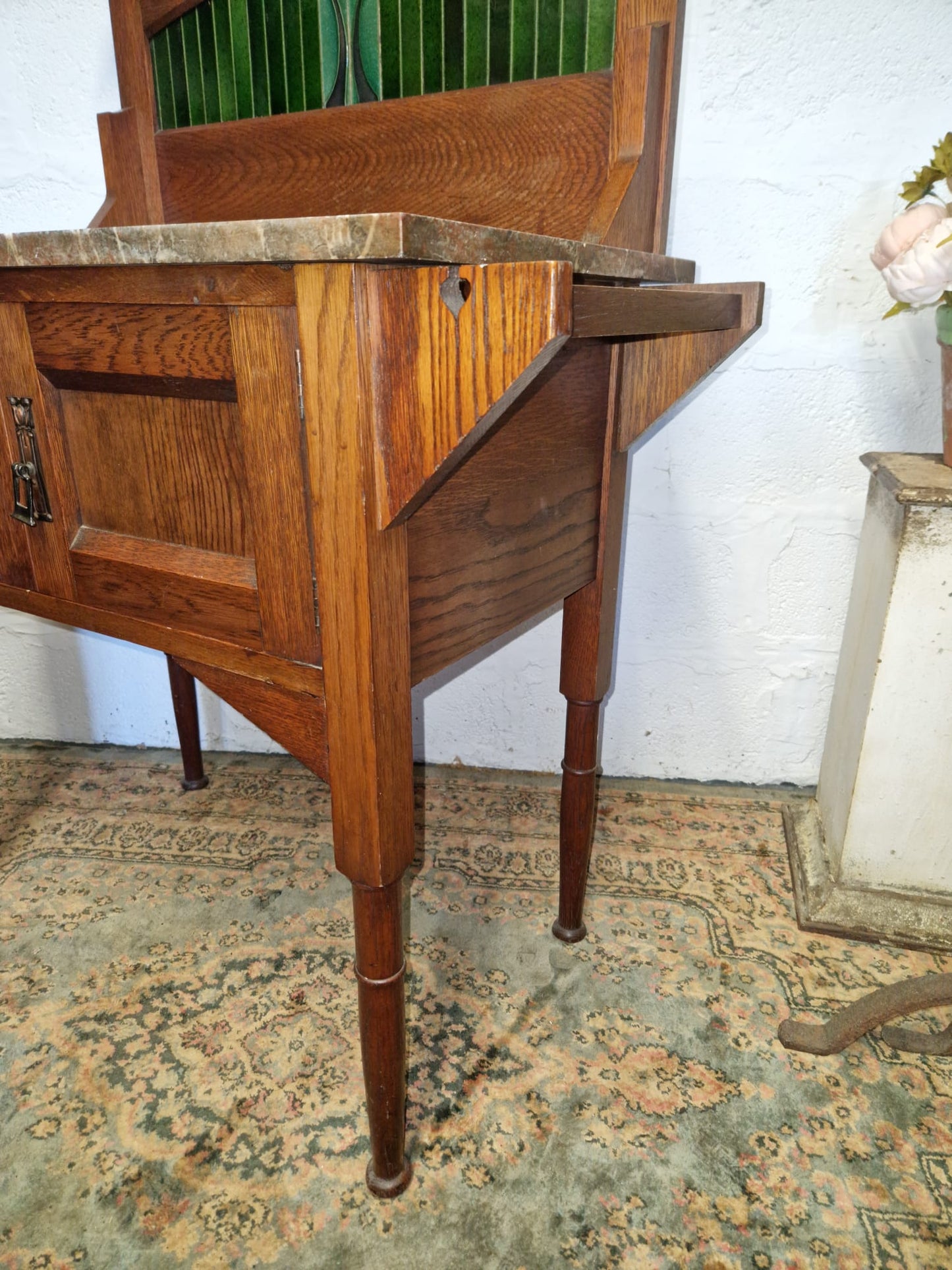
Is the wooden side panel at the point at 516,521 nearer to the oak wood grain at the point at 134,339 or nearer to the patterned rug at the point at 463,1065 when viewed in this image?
the oak wood grain at the point at 134,339

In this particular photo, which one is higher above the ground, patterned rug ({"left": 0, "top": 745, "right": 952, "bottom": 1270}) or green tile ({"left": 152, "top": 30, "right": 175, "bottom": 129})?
green tile ({"left": 152, "top": 30, "right": 175, "bottom": 129})

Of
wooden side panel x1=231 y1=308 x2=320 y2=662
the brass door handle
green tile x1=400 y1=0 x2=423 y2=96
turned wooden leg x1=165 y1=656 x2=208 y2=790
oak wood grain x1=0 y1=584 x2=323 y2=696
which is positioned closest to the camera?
wooden side panel x1=231 y1=308 x2=320 y2=662

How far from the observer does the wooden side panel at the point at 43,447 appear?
0.87 meters

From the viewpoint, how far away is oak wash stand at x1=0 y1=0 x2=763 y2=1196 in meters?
0.64

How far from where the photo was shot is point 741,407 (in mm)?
1456

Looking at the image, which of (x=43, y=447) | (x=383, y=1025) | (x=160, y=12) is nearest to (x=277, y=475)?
(x=43, y=447)

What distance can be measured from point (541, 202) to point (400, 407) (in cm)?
59

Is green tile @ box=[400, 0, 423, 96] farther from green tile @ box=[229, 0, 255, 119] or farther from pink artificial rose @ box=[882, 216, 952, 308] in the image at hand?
pink artificial rose @ box=[882, 216, 952, 308]

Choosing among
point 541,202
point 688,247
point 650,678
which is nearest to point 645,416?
point 541,202

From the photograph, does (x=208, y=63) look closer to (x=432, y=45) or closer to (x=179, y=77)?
(x=179, y=77)

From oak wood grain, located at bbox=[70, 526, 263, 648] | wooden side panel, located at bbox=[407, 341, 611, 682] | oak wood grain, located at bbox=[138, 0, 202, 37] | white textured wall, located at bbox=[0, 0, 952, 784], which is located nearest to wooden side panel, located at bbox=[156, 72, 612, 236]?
oak wood grain, located at bbox=[138, 0, 202, 37]

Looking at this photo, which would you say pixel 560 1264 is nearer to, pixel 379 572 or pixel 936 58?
pixel 379 572

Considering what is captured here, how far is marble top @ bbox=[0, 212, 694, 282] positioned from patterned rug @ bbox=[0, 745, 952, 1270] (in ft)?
3.16

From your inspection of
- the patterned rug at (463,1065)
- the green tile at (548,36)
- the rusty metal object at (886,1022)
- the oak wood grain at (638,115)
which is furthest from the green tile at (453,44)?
the rusty metal object at (886,1022)
